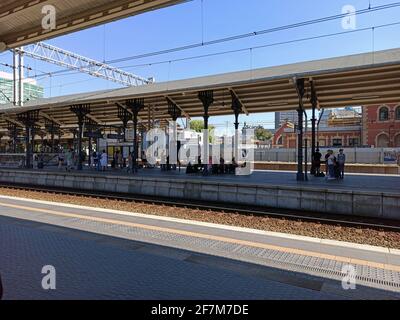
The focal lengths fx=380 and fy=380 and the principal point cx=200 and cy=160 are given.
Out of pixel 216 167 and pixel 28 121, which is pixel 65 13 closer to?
pixel 216 167

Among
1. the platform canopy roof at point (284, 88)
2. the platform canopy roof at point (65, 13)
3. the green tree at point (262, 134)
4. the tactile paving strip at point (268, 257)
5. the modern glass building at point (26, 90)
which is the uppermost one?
the modern glass building at point (26, 90)

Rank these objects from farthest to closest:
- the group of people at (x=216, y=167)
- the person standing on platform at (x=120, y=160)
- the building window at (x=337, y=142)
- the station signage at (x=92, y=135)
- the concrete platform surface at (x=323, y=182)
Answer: the building window at (x=337, y=142)
the person standing on platform at (x=120, y=160)
the station signage at (x=92, y=135)
the group of people at (x=216, y=167)
the concrete platform surface at (x=323, y=182)

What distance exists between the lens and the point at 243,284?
5098mm

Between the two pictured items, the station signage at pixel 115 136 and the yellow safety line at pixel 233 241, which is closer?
the yellow safety line at pixel 233 241

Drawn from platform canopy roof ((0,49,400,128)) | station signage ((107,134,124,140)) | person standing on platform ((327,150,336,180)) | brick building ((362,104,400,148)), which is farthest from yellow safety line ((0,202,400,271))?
brick building ((362,104,400,148))

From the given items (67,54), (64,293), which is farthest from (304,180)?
(67,54)

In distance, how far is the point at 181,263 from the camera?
19.8ft

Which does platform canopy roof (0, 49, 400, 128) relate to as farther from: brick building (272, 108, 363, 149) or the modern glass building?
brick building (272, 108, 363, 149)

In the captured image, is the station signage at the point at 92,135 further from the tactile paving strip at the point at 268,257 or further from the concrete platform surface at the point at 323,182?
the tactile paving strip at the point at 268,257

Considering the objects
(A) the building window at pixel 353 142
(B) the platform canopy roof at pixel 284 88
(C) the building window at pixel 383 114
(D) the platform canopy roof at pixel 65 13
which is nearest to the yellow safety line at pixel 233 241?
(D) the platform canopy roof at pixel 65 13

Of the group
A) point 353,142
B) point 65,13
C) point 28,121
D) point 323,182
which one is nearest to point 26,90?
point 28,121

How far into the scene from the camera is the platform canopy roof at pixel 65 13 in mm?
9617

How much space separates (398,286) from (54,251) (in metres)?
5.43

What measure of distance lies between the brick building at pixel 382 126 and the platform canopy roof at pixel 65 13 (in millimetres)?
51314
